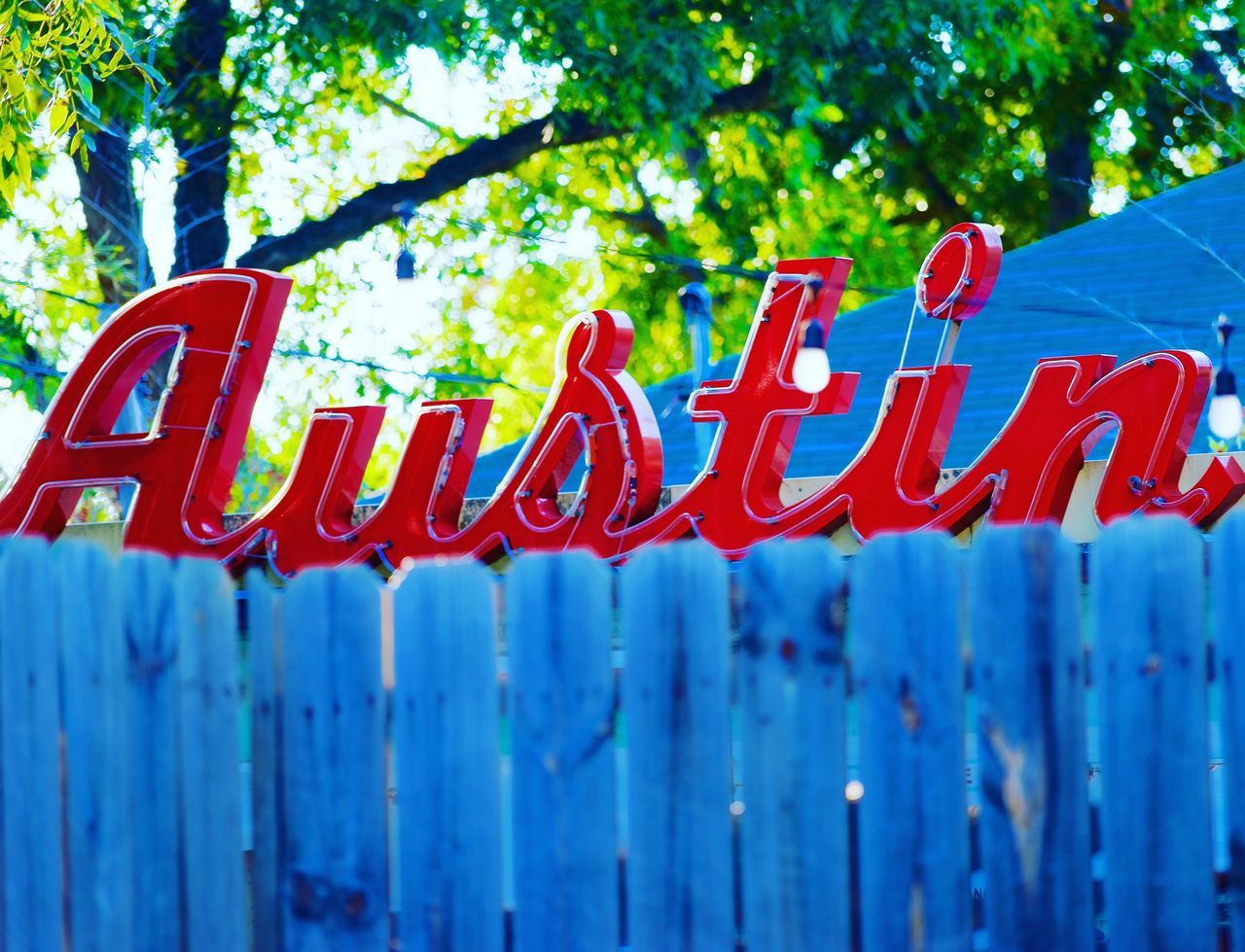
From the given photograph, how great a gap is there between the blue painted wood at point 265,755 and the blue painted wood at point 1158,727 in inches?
73.9

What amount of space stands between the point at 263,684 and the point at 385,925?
62 centimetres

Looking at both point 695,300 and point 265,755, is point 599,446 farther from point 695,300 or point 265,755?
point 265,755

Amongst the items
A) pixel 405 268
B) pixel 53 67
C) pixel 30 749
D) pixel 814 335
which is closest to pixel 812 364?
pixel 814 335

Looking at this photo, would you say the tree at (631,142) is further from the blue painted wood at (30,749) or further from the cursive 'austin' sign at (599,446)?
the blue painted wood at (30,749)

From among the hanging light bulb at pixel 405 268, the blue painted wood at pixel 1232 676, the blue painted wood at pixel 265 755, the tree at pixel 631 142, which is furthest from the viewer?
the tree at pixel 631 142

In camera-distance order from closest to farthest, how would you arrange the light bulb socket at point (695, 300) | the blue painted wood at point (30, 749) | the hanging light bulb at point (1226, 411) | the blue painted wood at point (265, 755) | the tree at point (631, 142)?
the blue painted wood at point (265, 755) → the blue painted wood at point (30, 749) → the hanging light bulb at point (1226, 411) → the light bulb socket at point (695, 300) → the tree at point (631, 142)

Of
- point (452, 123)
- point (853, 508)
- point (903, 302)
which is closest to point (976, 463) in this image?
point (853, 508)

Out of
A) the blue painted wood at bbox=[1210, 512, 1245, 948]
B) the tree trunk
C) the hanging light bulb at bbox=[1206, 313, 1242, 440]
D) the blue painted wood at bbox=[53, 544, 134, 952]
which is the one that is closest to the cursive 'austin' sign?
the hanging light bulb at bbox=[1206, 313, 1242, 440]

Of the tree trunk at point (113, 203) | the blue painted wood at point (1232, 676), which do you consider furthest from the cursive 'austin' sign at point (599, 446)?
the tree trunk at point (113, 203)

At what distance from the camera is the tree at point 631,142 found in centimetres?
1623

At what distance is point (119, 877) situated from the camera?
387 centimetres

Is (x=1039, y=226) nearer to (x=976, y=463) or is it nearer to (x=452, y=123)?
(x=452, y=123)

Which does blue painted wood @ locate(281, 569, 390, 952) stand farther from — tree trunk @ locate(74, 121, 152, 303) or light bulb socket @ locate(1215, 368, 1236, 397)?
tree trunk @ locate(74, 121, 152, 303)

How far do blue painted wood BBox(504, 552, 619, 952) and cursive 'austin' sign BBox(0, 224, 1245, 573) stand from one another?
5.05m
